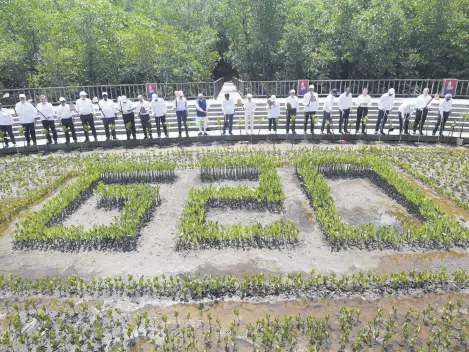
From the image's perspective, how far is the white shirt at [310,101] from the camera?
14.1m

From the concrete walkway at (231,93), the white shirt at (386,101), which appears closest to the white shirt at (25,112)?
the concrete walkway at (231,93)

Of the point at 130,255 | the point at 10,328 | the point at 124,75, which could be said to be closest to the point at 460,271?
the point at 130,255

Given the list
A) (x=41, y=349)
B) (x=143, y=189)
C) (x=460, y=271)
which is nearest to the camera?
(x=41, y=349)

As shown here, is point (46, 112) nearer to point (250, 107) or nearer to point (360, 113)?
point (250, 107)

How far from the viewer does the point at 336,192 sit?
9.68 metres

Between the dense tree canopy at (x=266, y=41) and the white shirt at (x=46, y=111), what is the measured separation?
22.1 ft

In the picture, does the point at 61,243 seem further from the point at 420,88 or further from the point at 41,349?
the point at 420,88

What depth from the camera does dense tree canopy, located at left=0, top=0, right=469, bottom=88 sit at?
2024 cm

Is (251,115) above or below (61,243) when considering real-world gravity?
above

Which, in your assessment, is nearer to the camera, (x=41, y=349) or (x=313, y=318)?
(x=41, y=349)

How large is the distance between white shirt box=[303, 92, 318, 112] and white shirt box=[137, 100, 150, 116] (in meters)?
6.17

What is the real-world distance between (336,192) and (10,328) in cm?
770

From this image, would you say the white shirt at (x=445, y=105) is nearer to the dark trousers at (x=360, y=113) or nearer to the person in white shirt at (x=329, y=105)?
the dark trousers at (x=360, y=113)

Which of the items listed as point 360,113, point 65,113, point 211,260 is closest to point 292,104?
point 360,113
